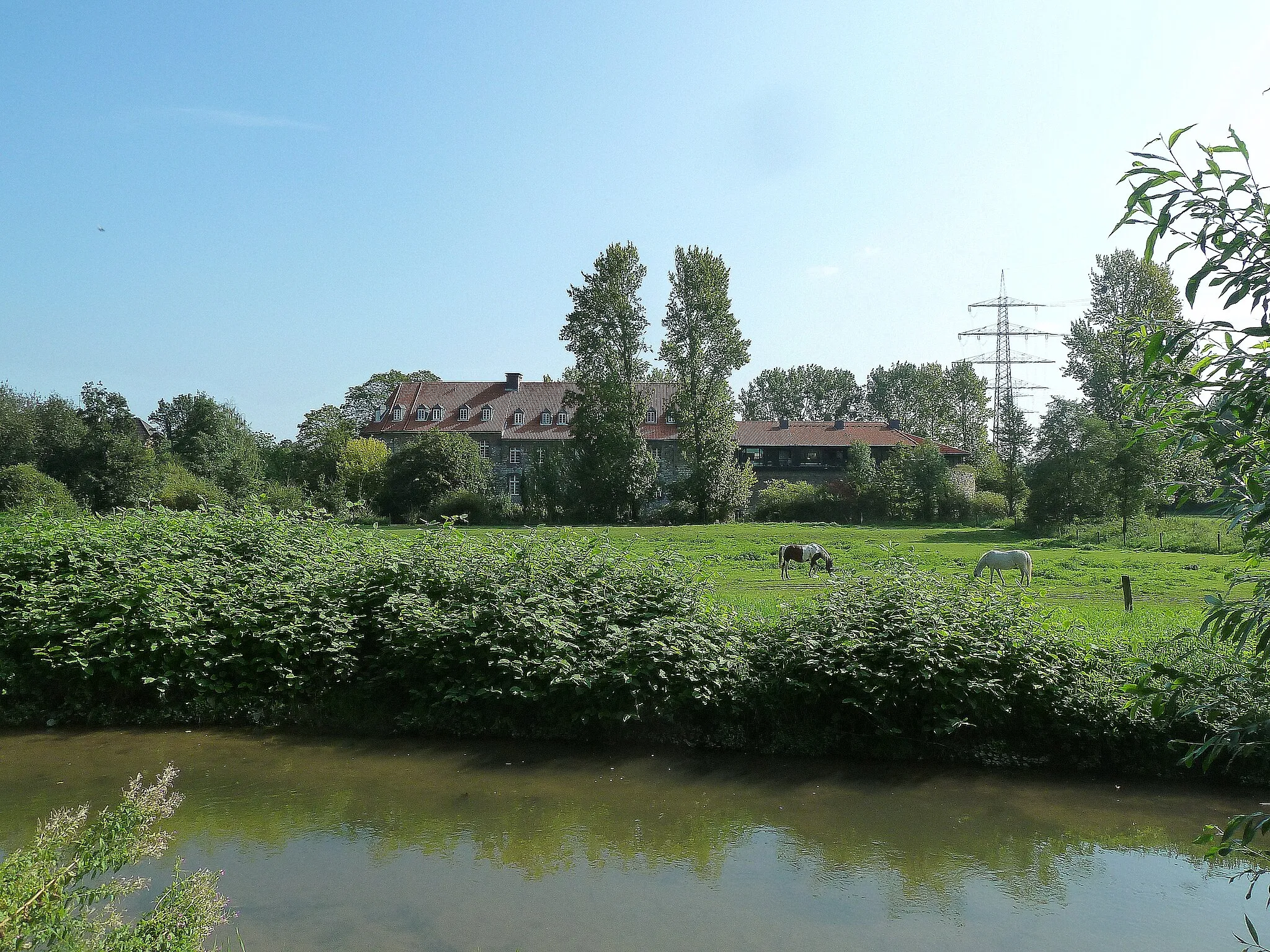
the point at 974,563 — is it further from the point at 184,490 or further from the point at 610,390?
the point at 184,490

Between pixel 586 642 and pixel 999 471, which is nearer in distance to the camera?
pixel 586 642

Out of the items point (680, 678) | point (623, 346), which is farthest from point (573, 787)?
point (623, 346)

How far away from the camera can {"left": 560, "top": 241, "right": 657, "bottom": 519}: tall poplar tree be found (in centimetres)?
5481

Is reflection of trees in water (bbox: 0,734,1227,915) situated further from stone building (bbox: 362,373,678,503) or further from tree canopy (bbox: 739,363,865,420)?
tree canopy (bbox: 739,363,865,420)

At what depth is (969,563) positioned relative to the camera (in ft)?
84.8

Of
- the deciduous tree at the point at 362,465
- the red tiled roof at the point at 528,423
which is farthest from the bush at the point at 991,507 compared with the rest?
the deciduous tree at the point at 362,465

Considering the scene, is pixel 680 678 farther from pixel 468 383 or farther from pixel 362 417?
pixel 362 417

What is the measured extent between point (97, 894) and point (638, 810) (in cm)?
643

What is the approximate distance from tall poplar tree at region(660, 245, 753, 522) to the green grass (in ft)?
31.7

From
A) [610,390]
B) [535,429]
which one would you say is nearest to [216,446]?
[535,429]

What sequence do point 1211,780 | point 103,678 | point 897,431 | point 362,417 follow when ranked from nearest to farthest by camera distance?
1. point 1211,780
2. point 103,678
3. point 897,431
4. point 362,417

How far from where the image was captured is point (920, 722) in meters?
10.7

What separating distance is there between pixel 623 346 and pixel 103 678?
46764mm

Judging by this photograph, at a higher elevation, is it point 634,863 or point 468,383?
point 468,383
